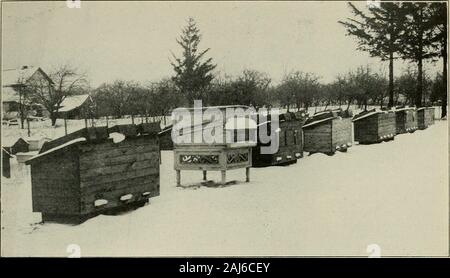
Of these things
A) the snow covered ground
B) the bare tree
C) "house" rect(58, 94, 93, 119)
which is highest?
the bare tree

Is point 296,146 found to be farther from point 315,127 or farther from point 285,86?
point 285,86

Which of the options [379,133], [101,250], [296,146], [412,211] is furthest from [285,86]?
[101,250]

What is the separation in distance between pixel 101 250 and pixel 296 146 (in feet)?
22.8

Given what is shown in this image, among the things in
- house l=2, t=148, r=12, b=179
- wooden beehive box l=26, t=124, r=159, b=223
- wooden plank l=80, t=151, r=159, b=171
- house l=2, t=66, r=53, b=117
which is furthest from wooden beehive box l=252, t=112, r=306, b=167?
house l=2, t=148, r=12, b=179

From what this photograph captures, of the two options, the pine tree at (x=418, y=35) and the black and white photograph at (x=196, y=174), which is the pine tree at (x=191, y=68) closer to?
the black and white photograph at (x=196, y=174)

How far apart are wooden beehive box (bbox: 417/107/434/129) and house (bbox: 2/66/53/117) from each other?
10394 millimetres

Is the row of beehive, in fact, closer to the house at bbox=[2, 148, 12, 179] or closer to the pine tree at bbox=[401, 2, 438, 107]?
the house at bbox=[2, 148, 12, 179]

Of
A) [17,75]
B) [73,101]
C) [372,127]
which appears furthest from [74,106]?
[372,127]

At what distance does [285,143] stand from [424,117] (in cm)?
555

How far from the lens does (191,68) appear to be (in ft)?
41.3

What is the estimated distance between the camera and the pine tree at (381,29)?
1116 cm

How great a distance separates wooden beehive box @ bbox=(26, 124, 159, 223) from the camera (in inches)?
259

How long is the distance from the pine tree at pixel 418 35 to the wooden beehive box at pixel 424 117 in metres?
0.68

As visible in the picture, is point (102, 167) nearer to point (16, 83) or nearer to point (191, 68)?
point (16, 83)
